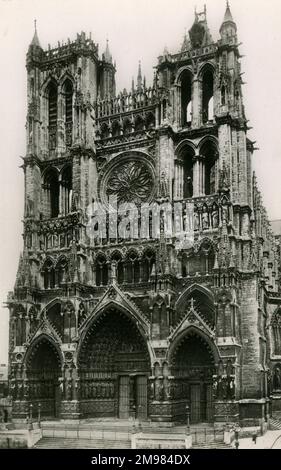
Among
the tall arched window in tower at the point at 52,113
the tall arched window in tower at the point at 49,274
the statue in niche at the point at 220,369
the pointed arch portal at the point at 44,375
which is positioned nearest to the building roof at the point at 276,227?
the tall arched window in tower at the point at 52,113

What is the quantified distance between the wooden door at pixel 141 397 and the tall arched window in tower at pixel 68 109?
16.8 meters

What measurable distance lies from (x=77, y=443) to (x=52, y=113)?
23814 mm

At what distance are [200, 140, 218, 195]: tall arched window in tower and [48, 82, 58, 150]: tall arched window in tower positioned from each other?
1105 centimetres

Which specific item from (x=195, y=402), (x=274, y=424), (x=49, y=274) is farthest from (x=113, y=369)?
(x=274, y=424)

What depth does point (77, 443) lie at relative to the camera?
28.8m

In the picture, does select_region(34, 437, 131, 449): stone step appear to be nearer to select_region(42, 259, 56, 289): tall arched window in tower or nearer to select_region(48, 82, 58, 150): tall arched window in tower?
select_region(42, 259, 56, 289): tall arched window in tower

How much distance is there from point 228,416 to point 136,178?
16374 millimetres

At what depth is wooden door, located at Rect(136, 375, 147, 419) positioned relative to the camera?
35.4 meters

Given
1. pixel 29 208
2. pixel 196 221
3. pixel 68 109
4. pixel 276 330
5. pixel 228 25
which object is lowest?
pixel 276 330

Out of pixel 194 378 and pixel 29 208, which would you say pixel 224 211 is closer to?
pixel 194 378

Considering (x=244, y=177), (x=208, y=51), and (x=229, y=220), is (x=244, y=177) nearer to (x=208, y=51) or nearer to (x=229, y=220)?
(x=229, y=220)

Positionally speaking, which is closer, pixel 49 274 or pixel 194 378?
A: pixel 194 378

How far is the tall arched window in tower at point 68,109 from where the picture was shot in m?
42.3

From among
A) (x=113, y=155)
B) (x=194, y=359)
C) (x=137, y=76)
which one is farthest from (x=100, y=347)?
(x=137, y=76)
